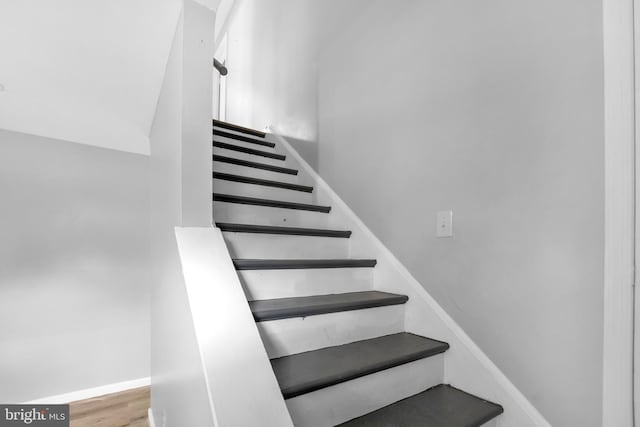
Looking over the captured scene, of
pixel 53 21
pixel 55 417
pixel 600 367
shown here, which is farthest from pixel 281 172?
pixel 55 417

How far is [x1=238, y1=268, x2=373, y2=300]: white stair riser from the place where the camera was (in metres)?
1.45

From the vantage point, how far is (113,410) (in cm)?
242

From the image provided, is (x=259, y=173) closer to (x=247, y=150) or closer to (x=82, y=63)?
(x=247, y=150)

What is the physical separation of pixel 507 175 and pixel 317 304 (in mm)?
958

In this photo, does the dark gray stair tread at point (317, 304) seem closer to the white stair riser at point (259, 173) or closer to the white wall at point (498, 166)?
the white wall at point (498, 166)

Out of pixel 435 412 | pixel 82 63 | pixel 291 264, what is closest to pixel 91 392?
pixel 291 264

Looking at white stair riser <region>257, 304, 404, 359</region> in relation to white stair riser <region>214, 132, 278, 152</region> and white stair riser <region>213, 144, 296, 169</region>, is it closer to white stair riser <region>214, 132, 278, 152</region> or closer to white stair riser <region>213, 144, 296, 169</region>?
white stair riser <region>213, 144, 296, 169</region>

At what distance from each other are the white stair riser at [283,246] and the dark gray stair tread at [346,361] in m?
0.54

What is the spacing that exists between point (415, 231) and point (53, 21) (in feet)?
6.52

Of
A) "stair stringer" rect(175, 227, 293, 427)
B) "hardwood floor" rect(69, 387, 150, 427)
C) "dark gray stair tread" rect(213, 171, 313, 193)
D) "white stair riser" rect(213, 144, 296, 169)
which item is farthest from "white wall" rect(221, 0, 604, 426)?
"hardwood floor" rect(69, 387, 150, 427)

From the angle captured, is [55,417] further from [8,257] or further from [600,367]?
[600,367]

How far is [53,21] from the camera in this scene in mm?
1501

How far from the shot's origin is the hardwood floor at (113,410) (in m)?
2.26

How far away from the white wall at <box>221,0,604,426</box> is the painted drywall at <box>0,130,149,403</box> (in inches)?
78.9
